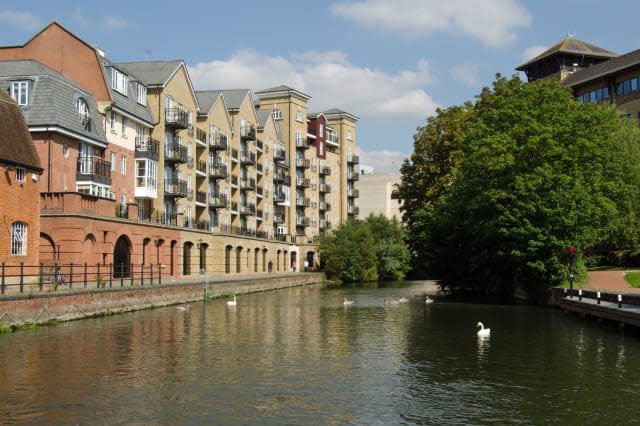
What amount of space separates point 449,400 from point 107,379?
8.98 metres

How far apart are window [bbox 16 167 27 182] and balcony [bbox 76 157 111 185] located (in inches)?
395

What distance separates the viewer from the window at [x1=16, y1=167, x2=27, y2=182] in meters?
35.0

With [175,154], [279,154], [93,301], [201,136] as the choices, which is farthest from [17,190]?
[279,154]

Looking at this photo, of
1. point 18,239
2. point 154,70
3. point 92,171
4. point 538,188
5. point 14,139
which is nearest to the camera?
point 18,239

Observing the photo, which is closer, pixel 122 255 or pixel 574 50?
pixel 122 255

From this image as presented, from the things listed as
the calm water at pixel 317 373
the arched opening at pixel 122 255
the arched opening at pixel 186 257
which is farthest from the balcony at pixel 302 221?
the calm water at pixel 317 373

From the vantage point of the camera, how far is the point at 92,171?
4644 cm

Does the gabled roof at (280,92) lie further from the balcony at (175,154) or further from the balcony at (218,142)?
the balcony at (175,154)

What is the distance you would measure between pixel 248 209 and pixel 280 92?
956 inches

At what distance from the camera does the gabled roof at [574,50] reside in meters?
90.7

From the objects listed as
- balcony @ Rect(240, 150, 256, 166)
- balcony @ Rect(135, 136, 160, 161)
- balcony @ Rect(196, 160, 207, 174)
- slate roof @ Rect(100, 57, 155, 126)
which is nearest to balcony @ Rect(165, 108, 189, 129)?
slate roof @ Rect(100, 57, 155, 126)

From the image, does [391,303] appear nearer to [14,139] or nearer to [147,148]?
[147,148]

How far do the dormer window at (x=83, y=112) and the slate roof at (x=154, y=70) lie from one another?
485 inches

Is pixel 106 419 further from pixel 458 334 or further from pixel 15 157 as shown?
pixel 15 157
